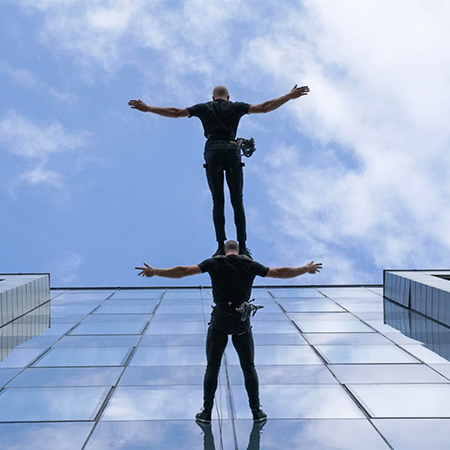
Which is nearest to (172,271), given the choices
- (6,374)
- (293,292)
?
(6,374)

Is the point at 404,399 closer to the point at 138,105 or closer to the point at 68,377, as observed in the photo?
the point at 68,377

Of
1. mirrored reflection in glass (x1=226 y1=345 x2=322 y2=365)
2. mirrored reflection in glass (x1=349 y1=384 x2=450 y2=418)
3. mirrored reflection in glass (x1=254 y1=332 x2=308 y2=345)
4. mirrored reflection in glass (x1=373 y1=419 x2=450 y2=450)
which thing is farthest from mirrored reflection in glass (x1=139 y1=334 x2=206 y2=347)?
mirrored reflection in glass (x1=373 y1=419 x2=450 y2=450)

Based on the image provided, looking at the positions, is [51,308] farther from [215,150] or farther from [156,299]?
[215,150]

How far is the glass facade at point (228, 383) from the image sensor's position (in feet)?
22.3

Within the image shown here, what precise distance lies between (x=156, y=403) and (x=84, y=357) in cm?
284

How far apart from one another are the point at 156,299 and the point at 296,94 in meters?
10.8

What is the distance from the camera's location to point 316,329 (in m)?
12.3

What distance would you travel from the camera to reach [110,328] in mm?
12672

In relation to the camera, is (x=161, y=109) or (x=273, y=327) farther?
(x=273, y=327)

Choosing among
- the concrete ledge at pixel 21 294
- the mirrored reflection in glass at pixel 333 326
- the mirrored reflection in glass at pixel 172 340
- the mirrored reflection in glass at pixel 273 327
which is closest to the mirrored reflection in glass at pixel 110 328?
the mirrored reflection in glass at pixel 172 340

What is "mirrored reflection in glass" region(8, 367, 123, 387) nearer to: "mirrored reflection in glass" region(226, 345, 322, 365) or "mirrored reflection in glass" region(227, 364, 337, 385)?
"mirrored reflection in glass" region(227, 364, 337, 385)

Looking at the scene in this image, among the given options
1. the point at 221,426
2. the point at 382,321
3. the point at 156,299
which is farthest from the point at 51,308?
the point at 221,426

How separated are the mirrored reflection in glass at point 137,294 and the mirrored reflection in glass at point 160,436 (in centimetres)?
1007

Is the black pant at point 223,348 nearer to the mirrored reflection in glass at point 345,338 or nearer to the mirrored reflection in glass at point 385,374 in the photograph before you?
the mirrored reflection in glass at point 385,374
